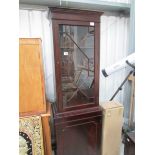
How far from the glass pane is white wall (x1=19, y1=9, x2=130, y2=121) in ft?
1.07

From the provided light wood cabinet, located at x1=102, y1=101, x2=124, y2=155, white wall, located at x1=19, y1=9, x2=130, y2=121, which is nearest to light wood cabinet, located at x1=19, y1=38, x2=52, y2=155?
white wall, located at x1=19, y1=9, x2=130, y2=121

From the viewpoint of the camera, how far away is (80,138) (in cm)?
166

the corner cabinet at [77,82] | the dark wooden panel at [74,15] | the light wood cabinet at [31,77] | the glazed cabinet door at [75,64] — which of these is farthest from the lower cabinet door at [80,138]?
the dark wooden panel at [74,15]

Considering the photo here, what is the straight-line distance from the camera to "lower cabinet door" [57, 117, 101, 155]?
157cm

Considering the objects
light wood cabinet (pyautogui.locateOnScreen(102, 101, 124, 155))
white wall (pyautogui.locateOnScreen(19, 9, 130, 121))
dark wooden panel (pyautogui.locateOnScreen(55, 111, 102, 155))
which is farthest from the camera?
white wall (pyautogui.locateOnScreen(19, 9, 130, 121))

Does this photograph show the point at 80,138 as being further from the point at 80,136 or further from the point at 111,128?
the point at 111,128

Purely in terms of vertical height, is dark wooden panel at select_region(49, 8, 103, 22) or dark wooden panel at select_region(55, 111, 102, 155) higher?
dark wooden panel at select_region(49, 8, 103, 22)

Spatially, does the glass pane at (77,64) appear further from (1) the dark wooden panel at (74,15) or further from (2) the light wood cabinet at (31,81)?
(2) the light wood cabinet at (31,81)

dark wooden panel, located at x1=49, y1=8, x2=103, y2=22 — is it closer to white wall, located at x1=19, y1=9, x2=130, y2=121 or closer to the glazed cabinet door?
the glazed cabinet door

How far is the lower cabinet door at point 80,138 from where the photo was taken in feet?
5.15
